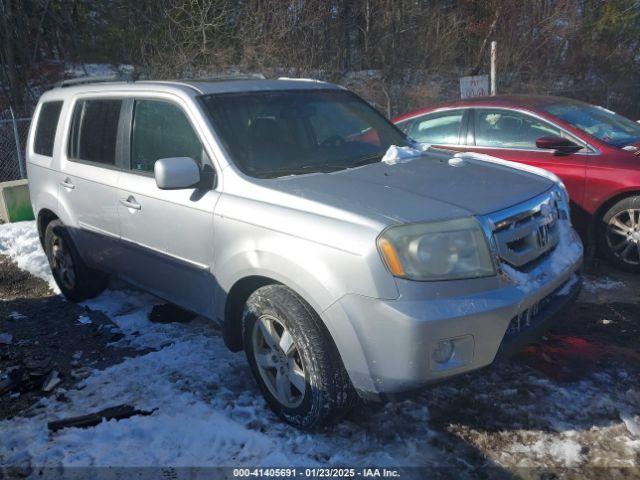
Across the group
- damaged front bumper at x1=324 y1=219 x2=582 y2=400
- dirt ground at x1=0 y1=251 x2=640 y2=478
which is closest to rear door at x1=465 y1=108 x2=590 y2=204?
dirt ground at x1=0 y1=251 x2=640 y2=478

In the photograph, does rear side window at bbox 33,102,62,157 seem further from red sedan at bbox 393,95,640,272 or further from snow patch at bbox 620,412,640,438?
snow patch at bbox 620,412,640,438

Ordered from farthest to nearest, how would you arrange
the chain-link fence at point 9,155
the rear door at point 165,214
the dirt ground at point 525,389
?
the chain-link fence at point 9,155, the rear door at point 165,214, the dirt ground at point 525,389

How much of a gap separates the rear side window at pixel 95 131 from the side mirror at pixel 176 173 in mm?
1196

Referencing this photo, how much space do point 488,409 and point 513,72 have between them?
700 inches

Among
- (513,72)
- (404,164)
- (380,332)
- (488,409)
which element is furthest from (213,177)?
(513,72)

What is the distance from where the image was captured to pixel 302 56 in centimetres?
1587

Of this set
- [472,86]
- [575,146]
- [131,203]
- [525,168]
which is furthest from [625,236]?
[472,86]

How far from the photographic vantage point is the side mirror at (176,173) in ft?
10.9

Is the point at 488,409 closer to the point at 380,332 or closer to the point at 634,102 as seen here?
the point at 380,332

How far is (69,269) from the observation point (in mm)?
5344

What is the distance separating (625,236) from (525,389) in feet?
8.34

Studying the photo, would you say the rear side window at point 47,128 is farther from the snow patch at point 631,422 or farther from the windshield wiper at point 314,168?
the snow patch at point 631,422

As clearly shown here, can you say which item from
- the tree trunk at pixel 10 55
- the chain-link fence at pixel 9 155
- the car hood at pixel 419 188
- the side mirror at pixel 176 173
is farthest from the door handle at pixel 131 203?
the tree trunk at pixel 10 55

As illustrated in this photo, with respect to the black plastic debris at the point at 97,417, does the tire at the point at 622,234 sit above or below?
above
